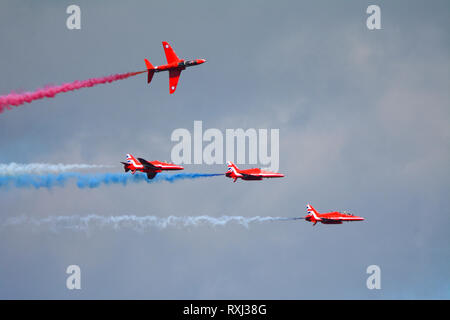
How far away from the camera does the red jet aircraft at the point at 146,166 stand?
369ft

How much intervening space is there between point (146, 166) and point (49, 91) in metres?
12.6

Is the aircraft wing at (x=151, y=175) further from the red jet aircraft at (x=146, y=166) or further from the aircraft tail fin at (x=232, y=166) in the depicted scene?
the aircraft tail fin at (x=232, y=166)

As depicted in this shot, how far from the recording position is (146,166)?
113 meters

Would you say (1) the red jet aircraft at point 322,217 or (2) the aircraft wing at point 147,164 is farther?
(1) the red jet aircraft at point 322,217

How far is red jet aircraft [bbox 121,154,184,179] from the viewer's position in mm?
112375

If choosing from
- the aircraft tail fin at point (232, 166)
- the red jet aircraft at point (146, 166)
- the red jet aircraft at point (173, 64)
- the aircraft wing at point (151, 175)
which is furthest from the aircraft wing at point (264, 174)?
the red jet aircraft at point (173, 64)

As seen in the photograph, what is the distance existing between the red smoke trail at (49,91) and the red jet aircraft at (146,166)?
820 centimetres

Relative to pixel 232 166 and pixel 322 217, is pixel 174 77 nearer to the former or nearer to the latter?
pixel 232 166

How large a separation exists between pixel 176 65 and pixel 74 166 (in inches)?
640

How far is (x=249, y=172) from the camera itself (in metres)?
114

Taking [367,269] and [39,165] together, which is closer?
[39,165]
